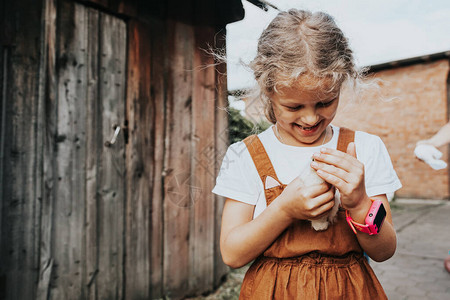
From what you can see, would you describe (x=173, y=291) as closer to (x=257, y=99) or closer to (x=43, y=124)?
(x=43, y=124)

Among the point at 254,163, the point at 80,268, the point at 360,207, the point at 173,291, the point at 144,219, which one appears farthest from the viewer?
the point at 173,291

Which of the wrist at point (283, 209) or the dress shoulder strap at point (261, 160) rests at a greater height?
the dress shoulder strap at point (261, 160)

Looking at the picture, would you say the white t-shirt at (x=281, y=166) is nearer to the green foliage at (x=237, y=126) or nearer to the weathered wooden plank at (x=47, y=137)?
the green foliage at (x=237, y=126)

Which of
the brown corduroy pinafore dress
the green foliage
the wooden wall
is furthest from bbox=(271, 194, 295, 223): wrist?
the green foliage

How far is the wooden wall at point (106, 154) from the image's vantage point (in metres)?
2.13

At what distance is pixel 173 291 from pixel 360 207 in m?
2.50

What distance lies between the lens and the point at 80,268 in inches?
96.0

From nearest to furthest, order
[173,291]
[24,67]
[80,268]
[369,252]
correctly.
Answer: [369,252] → [24,67] → [80,268] → [173,291]

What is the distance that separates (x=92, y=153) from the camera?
2.51 meters

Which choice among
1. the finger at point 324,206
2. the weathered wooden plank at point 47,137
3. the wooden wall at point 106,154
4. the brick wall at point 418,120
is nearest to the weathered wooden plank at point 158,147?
the wooden wall at point 106,154

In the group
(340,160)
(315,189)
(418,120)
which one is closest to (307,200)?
(315,189)

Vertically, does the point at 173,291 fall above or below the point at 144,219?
below

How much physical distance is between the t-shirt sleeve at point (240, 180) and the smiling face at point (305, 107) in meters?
0.18

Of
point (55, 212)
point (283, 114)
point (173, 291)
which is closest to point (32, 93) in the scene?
point (55, 212)
